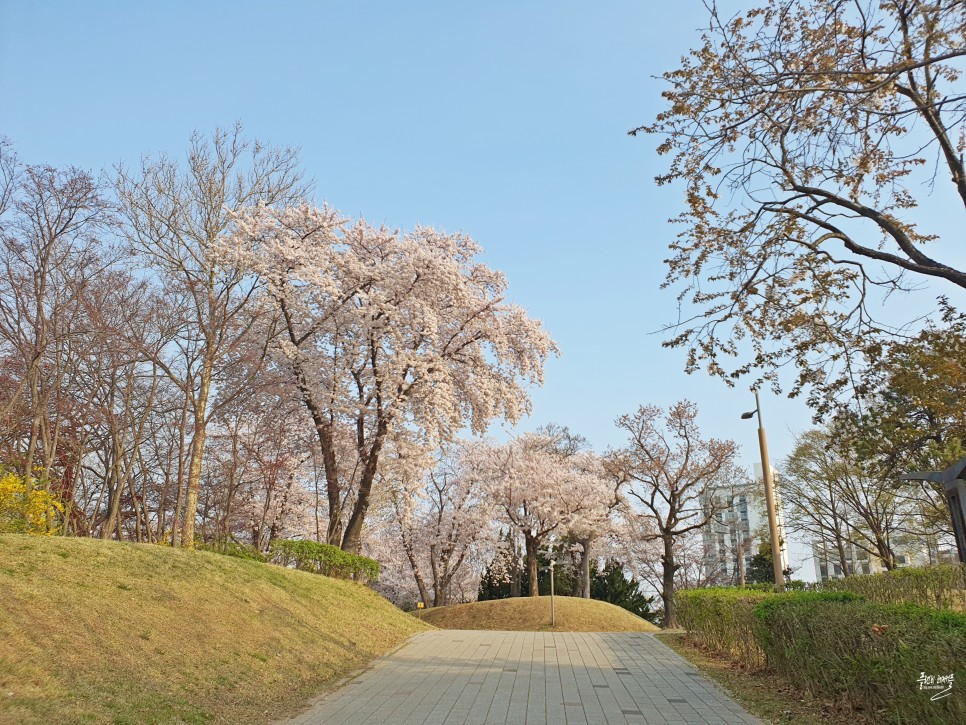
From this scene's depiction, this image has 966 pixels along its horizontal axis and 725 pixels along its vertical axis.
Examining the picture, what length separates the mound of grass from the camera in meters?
21.9

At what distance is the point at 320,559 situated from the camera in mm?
18484

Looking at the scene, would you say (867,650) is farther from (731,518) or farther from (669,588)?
(731,518)

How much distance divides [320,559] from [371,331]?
6.68 metres

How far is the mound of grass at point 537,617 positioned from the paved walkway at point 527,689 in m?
8.53

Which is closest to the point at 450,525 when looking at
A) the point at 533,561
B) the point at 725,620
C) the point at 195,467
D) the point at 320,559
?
the point at 533,561

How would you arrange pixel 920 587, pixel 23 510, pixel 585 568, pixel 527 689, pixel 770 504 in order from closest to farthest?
1. pixel 527 689
2. pixel 23 510
3. pixel 920 587
4. pixel 770 504
5. pixel 585 568

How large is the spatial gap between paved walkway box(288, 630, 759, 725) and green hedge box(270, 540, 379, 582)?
18.3 ft

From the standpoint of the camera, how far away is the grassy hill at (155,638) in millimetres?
6371

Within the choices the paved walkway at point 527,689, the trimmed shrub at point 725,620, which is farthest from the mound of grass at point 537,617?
the paved walkway at point 527,689

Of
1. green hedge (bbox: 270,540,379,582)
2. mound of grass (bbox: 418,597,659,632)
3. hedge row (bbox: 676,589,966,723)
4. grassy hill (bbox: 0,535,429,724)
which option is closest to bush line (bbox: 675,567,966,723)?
hedge row (bbox: 676,589,966,723)

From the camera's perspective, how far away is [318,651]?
10945mm

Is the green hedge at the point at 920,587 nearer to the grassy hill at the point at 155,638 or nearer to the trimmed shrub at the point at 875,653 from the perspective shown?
the trimmed shrub at the point at 875,653

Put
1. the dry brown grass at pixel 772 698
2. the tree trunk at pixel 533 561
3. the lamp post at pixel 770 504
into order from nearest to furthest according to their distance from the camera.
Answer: the dry brown grass at pixel 772 698 → the lamp post at pixel 770 504 → the tree trunk at pixel 533 561

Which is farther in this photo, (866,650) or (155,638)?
(155,638)
